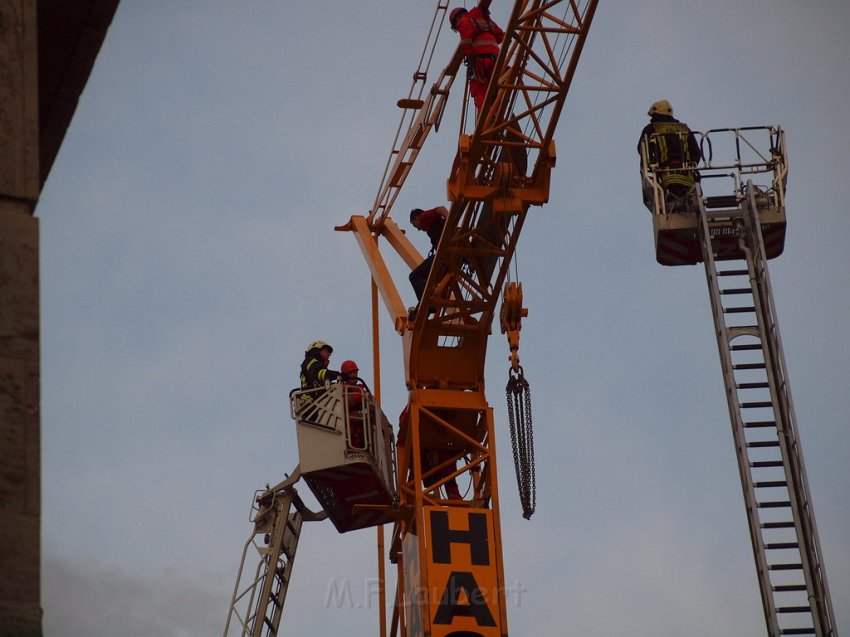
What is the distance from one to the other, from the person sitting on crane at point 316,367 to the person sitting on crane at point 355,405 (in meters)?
0.27

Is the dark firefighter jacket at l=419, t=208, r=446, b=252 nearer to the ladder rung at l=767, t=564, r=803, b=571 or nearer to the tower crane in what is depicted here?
the tower crane

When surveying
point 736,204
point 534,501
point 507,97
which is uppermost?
point 507,97

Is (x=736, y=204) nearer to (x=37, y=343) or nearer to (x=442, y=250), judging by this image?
(x=442, y=250)

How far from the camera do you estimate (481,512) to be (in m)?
24.0

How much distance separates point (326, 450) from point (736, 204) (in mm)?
8027

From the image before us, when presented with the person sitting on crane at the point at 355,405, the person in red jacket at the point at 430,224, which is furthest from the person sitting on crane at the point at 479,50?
the person sitting on crane at the point at 355,405

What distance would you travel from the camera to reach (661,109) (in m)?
21.6

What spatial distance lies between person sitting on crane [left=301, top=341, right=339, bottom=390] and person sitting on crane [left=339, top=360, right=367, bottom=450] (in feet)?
0.90

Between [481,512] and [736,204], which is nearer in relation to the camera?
[736,204]

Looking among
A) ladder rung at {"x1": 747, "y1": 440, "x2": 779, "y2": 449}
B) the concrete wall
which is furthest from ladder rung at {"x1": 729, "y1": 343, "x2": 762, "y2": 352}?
the concrete wall

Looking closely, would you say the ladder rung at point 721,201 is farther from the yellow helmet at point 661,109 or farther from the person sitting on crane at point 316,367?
the person sitting on crane at point 316,367

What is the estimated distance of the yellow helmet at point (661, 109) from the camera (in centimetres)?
2153

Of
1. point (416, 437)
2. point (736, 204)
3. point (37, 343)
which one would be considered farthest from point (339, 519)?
point (37, 343)

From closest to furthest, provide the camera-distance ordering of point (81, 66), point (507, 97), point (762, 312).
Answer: point (81, 66)
point (762, 312)
point (507, 97)
